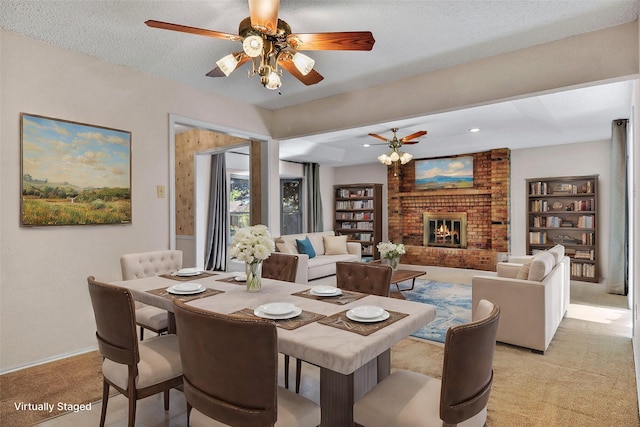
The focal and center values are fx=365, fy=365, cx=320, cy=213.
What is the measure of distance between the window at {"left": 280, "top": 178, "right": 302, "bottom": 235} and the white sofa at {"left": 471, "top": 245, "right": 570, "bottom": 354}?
5.87 m

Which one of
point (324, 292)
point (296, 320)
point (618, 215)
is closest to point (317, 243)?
point (324, 292)

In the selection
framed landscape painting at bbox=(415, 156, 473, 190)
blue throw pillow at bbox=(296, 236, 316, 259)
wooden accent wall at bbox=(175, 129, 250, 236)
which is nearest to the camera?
blue throw pillow at bbox=(296, 236, 316, 259)

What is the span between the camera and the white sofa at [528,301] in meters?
3.09

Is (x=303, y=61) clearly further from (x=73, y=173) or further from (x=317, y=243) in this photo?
(x=317, y=243)

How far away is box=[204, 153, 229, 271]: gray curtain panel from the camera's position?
263 inches

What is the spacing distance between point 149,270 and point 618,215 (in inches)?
245

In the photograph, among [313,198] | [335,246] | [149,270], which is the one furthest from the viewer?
[313,198]

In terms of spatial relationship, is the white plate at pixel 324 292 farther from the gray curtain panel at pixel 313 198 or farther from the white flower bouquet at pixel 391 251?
the gray curtain panel at pixel 313 198

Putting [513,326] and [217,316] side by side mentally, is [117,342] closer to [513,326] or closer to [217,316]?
[217,316]

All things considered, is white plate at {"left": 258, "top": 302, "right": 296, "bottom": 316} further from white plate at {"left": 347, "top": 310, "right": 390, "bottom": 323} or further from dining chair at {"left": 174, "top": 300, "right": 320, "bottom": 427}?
dining chair at {"left": 174, "top": 300, "right": 320, "bottom": 427}

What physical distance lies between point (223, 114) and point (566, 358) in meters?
4.21

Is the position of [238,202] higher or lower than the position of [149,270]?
higher

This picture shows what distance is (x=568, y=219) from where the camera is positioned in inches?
269

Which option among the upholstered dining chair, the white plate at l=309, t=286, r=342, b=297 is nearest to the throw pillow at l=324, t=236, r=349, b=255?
the upholstered dining chair
